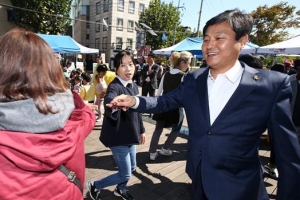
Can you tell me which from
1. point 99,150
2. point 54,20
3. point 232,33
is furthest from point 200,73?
point 54,20

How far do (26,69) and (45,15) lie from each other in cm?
2568

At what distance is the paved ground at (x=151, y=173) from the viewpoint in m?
3.18

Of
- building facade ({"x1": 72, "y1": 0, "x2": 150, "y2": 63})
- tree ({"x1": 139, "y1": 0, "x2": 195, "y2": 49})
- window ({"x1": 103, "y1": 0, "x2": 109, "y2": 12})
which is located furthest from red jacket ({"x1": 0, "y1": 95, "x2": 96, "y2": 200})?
window ({"x1": 103, "y1": 0, "x2": 109, "y2": 12})

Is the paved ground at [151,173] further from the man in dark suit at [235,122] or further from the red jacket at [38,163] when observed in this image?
the red jacket at [38,163]

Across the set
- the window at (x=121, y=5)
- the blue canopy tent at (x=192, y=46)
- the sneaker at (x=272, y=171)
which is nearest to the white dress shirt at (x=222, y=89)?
the sneaker at (x=272, y=171)

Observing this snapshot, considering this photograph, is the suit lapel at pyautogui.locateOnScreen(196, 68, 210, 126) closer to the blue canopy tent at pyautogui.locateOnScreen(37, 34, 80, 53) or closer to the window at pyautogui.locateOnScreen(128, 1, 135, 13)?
the blue canopy tent at pyautogui.locateOnScreen(37, 34, 80, 53)

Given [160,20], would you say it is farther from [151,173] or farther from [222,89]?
[222,89]

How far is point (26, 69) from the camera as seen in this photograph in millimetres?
1091

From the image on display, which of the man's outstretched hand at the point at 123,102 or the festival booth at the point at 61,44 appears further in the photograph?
the festival booth at the point at 61,44

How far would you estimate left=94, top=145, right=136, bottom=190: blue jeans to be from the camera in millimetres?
2572

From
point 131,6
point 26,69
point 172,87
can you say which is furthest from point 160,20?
point 26,69

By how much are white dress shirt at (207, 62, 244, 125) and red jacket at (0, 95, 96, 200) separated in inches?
37.3

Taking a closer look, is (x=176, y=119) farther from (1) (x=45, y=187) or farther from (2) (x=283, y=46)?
(2) (x=283, y=46)

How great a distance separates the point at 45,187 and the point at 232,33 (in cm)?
150
